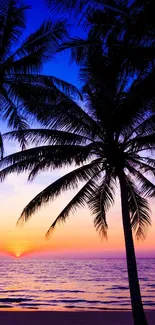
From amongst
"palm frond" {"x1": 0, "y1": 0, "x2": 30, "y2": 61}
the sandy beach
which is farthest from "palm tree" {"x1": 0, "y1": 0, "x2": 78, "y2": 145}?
the sandy beach

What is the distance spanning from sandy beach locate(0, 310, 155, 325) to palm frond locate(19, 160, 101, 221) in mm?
5969

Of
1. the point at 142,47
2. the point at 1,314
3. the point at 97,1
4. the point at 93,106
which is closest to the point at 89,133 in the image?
the point at 93,106

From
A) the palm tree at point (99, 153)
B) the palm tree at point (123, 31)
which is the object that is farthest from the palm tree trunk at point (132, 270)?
the palm tree at point (123, 31)

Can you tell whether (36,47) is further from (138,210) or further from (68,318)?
(68,318)

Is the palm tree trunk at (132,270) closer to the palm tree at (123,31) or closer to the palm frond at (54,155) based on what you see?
the palm frond at (54,155)

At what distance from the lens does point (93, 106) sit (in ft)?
42.3

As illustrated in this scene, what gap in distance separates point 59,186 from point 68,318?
8144mm

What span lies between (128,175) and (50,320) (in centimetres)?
749

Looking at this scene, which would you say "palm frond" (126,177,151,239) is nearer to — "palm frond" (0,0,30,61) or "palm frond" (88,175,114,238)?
"palm frond" (88,175,114,238)

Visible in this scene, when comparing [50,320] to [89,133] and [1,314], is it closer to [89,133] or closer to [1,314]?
[1,314]

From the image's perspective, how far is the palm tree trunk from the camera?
38.9ft

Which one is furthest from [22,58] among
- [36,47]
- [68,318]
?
[68,318]

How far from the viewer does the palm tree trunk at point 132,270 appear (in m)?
11.8

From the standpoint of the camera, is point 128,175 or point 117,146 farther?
point 128,175
